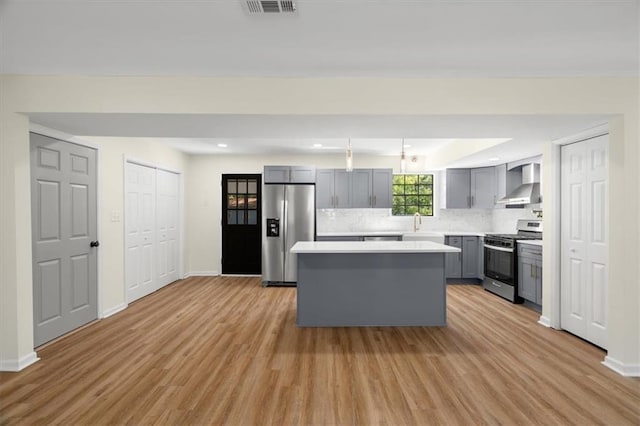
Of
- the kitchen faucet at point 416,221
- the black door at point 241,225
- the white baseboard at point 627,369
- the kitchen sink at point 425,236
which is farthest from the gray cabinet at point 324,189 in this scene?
the white baseboard at point 627,369

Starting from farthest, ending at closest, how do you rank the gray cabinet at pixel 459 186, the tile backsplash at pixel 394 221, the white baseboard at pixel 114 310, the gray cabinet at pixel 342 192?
the tile backsplash at pixel 394 221
the gray cabinet at pixel 342 192
the gray cabinet at pixel 459 186
the white baseboard at pixel 114 310

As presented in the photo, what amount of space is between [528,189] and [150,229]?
611cm

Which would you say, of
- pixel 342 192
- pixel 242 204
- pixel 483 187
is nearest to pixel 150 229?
pixel 242 204

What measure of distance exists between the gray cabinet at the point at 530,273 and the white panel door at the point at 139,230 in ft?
18.6

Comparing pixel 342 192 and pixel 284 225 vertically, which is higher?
pixel 342 192

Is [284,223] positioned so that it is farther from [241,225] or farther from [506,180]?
[506,180]

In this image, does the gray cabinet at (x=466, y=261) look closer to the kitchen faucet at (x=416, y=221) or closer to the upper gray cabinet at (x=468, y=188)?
the upper gray cabinet at (x=468, y=188)

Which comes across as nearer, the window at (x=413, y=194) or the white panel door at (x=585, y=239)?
the white panel door at (x=585, y=239)

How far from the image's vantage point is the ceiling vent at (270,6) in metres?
1.76

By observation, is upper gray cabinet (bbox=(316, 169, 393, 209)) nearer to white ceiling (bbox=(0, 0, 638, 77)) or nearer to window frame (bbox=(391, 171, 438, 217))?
window frame (bbox=(391, 171, 438, 217))

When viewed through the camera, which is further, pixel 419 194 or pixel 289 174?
pixel 419 194

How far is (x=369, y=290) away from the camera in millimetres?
3809

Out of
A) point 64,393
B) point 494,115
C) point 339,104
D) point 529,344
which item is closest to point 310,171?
point 339,104

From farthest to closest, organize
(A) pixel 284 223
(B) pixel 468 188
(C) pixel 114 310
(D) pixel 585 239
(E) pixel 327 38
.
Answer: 1. (B) pixel 468 188
2. (A) pixel 284 223
3. (C) pixel 114 310
4. (D) pixel 585 239
5. (E) pixel 327 38
